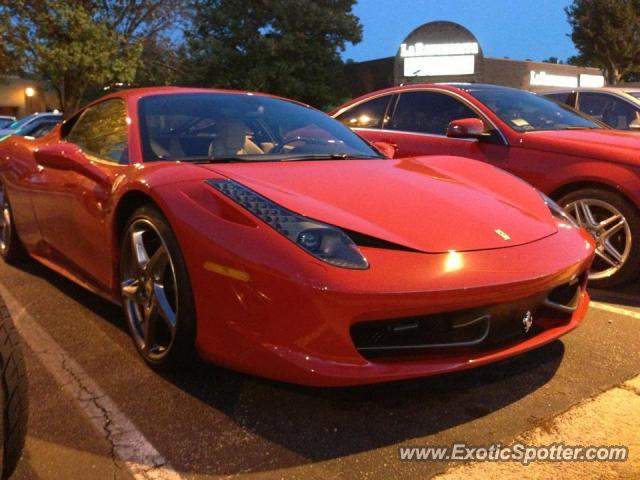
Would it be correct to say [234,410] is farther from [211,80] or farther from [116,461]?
[211,80]

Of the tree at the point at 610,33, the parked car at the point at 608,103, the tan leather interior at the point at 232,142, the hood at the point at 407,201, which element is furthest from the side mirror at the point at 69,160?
the tree at the point at 610,33

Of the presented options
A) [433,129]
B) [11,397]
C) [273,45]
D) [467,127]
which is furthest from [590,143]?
[273,45]

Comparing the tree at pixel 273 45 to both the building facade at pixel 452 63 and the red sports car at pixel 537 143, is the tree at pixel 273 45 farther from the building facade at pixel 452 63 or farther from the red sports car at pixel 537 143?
the red sports car at pixel 537 143

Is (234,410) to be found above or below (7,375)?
below

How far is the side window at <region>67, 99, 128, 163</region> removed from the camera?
10.6 feet

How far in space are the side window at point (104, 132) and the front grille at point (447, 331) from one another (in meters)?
1.62

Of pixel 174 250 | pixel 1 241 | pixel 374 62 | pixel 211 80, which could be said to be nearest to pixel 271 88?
pixel 211 80

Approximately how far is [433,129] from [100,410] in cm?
367

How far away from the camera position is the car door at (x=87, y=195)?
3.09 meters

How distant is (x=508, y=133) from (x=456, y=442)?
9.78 feet

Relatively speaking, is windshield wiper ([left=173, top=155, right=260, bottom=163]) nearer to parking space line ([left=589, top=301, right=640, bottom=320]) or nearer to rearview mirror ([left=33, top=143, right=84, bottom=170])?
rearview mirror ([left=33, top=143, right=84, bottom=170])

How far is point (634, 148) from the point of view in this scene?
3.99 m

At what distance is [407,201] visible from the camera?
2.66m

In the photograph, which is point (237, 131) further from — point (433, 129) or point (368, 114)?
point (368, 114)
